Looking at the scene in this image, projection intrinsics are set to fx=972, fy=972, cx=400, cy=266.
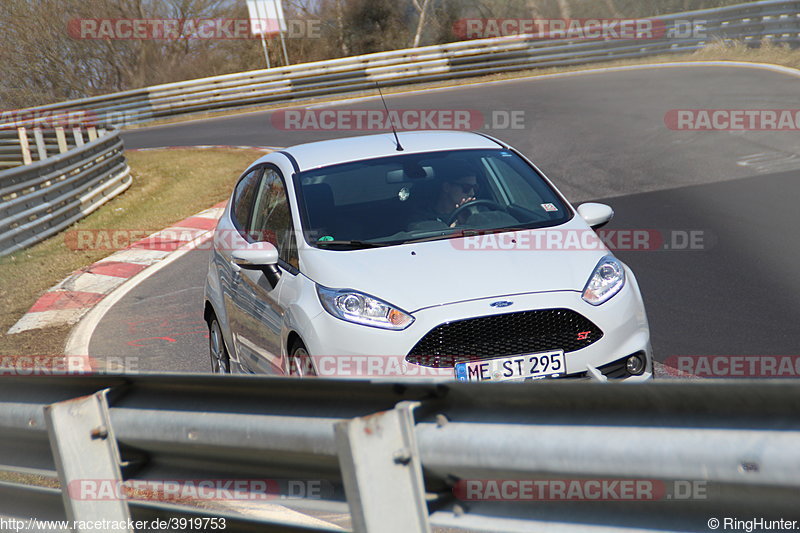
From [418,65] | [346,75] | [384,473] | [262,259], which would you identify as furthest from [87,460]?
[346,75]

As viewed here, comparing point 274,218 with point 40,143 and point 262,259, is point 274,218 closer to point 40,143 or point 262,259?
point 262,259

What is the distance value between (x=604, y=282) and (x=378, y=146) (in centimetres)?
214

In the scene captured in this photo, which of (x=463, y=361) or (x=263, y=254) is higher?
(x=263, y=254)

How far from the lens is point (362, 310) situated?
522 cm

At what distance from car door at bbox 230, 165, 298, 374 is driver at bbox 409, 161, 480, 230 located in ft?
2.76

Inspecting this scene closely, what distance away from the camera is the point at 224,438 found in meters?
2.75

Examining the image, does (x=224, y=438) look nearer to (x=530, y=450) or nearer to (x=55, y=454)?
(x=55, y=454)

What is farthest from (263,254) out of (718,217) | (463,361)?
(718,217)

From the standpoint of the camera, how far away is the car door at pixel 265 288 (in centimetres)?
581

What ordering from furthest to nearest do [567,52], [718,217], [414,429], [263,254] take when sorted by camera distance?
[567,52] < [718,217] < [263,254] < [414,429]

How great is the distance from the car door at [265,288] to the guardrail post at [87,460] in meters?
2.66

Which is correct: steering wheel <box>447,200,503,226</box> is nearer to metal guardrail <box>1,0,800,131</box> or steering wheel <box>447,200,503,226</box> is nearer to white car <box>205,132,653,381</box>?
white car <box>205,132,653,381</box>

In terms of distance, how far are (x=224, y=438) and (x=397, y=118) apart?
20324 millimetres

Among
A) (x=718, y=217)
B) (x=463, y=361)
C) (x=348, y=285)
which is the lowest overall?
(x=718, y=217)
